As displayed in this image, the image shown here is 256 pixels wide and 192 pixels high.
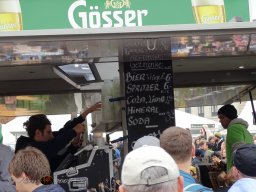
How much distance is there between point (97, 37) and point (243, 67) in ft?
11.9

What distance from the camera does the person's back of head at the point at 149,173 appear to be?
1.68 meters

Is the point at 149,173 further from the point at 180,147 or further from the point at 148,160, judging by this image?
the point at 180,147

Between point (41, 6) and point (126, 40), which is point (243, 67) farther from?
point (41, 6)

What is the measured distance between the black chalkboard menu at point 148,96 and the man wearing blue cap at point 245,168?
104 inches

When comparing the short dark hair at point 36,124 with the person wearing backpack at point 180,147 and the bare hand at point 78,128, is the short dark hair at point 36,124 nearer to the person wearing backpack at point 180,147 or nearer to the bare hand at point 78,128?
the bare hand at point 78,128

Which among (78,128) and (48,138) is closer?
(48,138)

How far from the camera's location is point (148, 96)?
222 inches

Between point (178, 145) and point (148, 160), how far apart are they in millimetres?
1063

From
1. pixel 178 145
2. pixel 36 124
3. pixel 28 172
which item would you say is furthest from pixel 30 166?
pixel 36 124

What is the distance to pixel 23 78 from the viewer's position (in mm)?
7141

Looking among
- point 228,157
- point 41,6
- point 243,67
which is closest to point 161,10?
point 41,6

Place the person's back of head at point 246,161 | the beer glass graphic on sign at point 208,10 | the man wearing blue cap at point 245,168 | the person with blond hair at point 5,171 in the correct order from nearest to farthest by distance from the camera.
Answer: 1. the man wearing blue cap at point 245,168
2. the person's back of head at point 246,161
3. the person with blond hair at point 5,171
4. the beer glass graphic on sign at point 208,10

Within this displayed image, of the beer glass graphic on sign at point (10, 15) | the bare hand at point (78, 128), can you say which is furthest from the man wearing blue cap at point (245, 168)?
the bare hand at point (78, 128)

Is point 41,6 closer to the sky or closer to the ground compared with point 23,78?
closer to the sky
